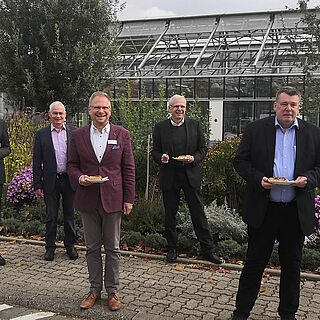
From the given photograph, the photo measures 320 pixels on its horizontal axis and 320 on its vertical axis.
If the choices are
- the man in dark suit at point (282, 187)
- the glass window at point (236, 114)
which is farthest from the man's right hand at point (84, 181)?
the glass window at point (236, 114)

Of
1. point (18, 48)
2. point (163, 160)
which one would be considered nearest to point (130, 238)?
point (163, 160)

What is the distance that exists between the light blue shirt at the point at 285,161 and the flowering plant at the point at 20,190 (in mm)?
5441

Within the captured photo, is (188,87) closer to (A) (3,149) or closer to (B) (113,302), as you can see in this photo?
(A) (3,149)

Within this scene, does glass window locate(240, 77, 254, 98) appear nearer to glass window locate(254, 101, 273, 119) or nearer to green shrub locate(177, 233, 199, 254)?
glass window locate(254, 101, 273, 119)

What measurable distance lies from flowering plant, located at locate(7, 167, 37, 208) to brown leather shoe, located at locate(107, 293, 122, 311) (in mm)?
4153

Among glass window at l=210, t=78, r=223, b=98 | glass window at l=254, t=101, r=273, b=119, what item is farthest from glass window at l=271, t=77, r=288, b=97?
glass window at l=210, t=78, r=223, b=98

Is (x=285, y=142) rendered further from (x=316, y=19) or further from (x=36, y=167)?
(x=316, y=19)

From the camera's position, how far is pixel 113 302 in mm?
4699

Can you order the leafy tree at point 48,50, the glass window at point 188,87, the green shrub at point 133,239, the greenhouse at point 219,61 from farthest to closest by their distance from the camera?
the glass window at point 188,87, the greenhouse at point 219,61, the leafy tree at point 48,50, the green shrub at point 133,239

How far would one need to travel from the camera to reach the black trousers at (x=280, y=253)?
13.6 feet

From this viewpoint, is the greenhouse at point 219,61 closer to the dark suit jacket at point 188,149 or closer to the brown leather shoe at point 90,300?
the dark suit jacket at point 188,149

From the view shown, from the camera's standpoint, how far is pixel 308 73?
1503 cm

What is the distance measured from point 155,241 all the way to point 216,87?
1229 centimetres

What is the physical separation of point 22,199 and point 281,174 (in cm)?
572
